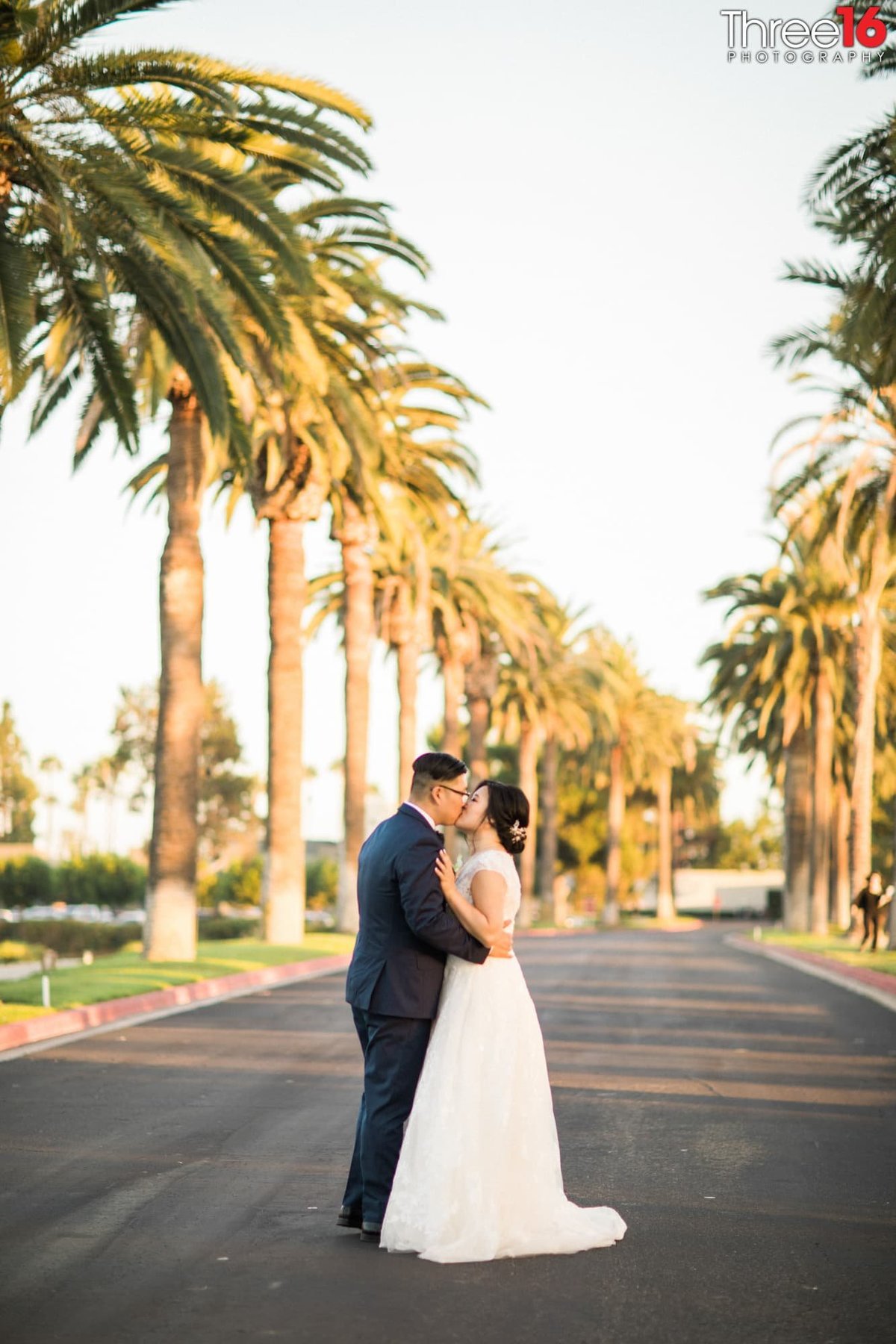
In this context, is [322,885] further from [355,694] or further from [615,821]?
[355,694]

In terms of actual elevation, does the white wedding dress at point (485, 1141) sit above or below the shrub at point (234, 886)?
above

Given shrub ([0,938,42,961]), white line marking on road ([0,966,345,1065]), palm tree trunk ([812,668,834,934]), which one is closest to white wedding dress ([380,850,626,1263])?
white line marking on road ([0,966,345,1065])

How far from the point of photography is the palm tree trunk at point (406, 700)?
4366 cm

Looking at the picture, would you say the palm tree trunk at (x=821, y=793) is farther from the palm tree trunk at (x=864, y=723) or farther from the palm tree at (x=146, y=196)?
the palm tree at (x=146, y=196)

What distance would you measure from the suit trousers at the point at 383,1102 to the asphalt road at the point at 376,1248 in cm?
22

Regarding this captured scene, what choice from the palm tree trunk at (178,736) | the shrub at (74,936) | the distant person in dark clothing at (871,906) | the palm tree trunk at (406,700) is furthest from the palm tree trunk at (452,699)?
the palm tree trunk at (178,736)

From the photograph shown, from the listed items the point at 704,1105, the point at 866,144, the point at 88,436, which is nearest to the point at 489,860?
the point at 704,1105

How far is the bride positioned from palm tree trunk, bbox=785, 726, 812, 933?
155 ft

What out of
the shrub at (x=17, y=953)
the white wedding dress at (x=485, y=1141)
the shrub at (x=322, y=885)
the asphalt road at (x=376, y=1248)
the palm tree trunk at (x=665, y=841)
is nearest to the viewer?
the asphalt road at (x=376, y=1248)

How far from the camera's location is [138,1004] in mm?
17906

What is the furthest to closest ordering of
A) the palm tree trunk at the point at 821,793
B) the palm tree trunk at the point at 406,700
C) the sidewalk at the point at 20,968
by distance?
the palm tree trunk at the point at 821,793
the palm tree trunk at the point at 406,700
the sidewalk at the point at 20,968

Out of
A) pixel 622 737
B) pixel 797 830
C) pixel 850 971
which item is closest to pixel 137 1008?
pixel 850 971

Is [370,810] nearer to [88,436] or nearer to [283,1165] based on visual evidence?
[88,436]

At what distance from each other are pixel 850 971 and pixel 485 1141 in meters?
22.7
